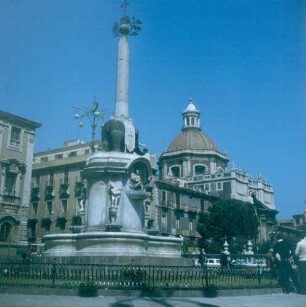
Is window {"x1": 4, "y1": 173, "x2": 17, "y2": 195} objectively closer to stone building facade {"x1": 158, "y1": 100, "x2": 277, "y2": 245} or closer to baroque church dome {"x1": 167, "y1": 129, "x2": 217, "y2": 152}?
stone building facade {"x1": 158, "y1": 100, "x2": 277, "y2": 245}

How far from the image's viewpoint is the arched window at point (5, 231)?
113ft

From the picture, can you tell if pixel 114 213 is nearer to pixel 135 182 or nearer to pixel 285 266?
pixel 135 182

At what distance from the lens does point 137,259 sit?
1496 cm

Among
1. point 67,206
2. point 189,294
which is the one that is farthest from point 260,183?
point 189,294

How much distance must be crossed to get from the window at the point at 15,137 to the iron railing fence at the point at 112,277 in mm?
25766

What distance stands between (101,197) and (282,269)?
7738mm

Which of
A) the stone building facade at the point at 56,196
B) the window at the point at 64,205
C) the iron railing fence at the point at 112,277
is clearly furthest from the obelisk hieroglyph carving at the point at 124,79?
the window at the point at 64,205

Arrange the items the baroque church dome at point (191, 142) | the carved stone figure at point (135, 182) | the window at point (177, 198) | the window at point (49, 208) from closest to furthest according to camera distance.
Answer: the carved stone figure at point (135, 182), the window at point (49, 208), the window at point (177, 198), the baroque church dome at point (191, 142)

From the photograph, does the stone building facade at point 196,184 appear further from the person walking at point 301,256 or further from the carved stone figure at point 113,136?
the person walking at point 301,256

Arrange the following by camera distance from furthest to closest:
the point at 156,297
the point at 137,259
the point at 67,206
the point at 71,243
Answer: the point at 67,206 < the point at 71,243 < the point at 137,259 < the point at 156,297

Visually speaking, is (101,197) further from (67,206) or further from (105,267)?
(67,206)

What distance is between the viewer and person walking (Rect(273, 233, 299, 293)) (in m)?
12.3

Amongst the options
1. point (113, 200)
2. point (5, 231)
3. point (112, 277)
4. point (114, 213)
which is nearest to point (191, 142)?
point (5, 231)

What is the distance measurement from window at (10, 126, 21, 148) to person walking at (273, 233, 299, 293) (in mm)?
29131
